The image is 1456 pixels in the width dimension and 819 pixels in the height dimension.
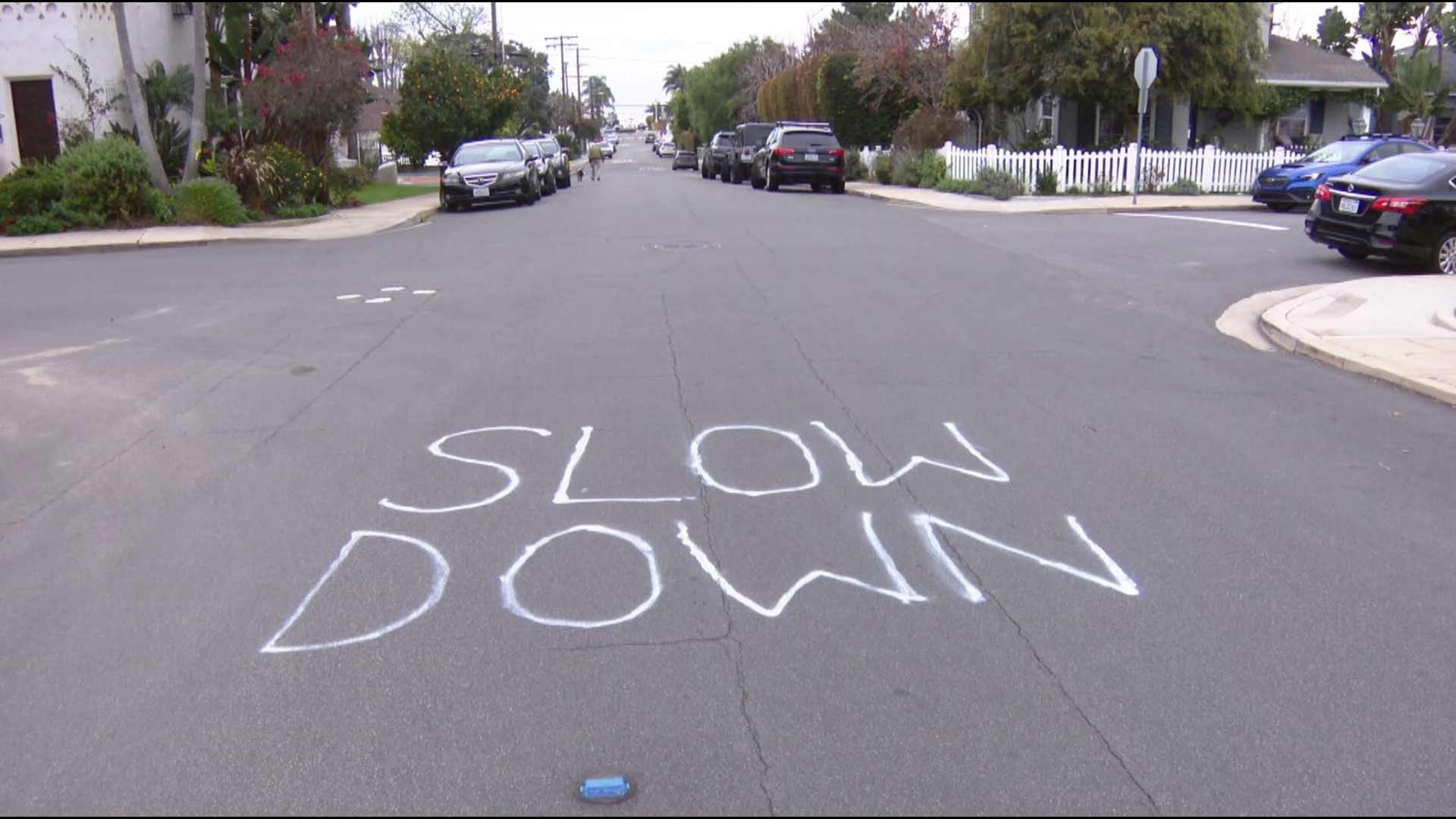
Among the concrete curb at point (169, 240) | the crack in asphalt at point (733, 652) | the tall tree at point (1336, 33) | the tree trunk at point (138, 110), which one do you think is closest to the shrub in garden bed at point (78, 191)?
the tree trunk at point (138, 110)

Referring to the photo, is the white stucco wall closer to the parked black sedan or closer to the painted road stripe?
the painted road stripe

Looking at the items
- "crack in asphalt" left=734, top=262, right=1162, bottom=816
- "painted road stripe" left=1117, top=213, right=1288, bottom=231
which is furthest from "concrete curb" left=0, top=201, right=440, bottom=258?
"painted road stripe" left=1117, top=213, right=1288, bottom=231

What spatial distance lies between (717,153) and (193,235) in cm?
2718

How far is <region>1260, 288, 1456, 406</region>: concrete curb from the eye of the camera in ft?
28.6

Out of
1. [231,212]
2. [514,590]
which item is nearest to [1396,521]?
[514,590]

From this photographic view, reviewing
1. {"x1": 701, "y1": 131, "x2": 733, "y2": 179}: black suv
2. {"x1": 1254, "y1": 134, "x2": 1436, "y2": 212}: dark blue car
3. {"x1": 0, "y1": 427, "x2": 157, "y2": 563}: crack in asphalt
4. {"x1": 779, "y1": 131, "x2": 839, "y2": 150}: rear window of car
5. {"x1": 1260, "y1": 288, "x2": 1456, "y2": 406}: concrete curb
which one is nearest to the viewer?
{"x1": 0, "y1": 427, "x2": 157, "y2": 563}: crack in asphalt

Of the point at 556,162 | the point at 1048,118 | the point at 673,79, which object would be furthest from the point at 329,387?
the point at 673,79

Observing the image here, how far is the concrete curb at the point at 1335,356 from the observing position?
Result: 343 inches

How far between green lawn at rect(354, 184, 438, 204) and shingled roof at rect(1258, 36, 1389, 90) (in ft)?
82.2

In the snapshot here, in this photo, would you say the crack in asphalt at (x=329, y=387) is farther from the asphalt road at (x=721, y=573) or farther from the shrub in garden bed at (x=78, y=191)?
the shrub in garden bed at (x=78, y=191)

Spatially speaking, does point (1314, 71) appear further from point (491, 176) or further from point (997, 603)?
point (997, 603)

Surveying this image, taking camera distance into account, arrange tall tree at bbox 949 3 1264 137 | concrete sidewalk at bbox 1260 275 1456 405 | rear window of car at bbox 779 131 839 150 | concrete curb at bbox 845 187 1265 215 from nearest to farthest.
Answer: concrete sidewalk at bbox 1260 275 1456 405, concrete curb at bbox 845 187 1265 215, tall tree at bbox 949 3 1264 137, rear window of car at bbox 779 131 839 150

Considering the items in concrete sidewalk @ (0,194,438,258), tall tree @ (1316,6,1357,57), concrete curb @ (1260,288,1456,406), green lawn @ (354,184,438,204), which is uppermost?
tall tree @ (1316,6,1357,57)

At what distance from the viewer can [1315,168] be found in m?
24.4
